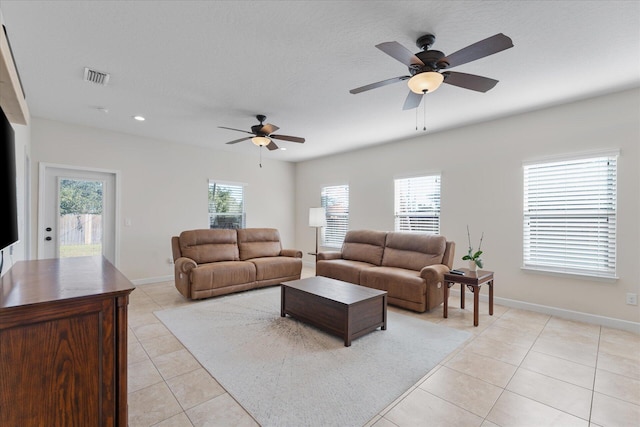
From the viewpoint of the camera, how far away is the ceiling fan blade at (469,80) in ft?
7.53

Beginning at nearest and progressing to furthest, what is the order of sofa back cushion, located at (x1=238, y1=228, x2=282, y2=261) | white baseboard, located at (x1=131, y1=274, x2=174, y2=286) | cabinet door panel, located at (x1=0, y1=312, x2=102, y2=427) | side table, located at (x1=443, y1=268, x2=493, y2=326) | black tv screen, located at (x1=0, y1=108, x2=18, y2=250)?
cabinet door panel, located at (x1=0, y1=312, x2=102, y2=427), black tv screen, located at (x1=0, y1=108, x2=18, y2=250), side table, located at (x1=443, y1=268, x2=493, y2=326), white baseboard, located at (x1=131, y1=274, x2=174, y2=286), sofa back cushion, located at (x1=238, y1=228, x2=282, y2=261)

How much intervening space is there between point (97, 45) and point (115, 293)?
2.19 meters

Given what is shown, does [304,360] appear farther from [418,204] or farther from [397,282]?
[418,204]

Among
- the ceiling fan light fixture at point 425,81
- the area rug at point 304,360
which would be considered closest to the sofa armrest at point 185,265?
the area rug at point 304,360

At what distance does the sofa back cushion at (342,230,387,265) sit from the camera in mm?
4926

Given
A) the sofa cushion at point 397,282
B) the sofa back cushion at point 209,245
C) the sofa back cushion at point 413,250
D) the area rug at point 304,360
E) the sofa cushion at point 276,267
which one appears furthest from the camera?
the sofa cushion at point 276,267

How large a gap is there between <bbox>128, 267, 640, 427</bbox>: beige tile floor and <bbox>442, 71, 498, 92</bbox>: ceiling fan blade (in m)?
2.30

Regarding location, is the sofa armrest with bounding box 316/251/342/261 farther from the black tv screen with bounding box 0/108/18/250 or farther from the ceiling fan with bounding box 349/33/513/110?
the black tv screen with bounding box 0/108/18/250

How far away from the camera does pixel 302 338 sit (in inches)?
116

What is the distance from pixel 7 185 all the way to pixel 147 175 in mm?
3787

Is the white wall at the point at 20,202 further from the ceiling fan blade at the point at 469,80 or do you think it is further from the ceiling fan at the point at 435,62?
the ceiling fan blade at the point at 469,80

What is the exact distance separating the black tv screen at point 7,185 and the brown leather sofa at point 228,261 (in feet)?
7.87

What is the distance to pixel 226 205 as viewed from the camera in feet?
20.8

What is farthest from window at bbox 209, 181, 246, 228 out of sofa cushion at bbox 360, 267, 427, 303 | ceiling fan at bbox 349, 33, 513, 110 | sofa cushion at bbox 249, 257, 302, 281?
ceiling fan at bbox 349, 33, 513, 110
